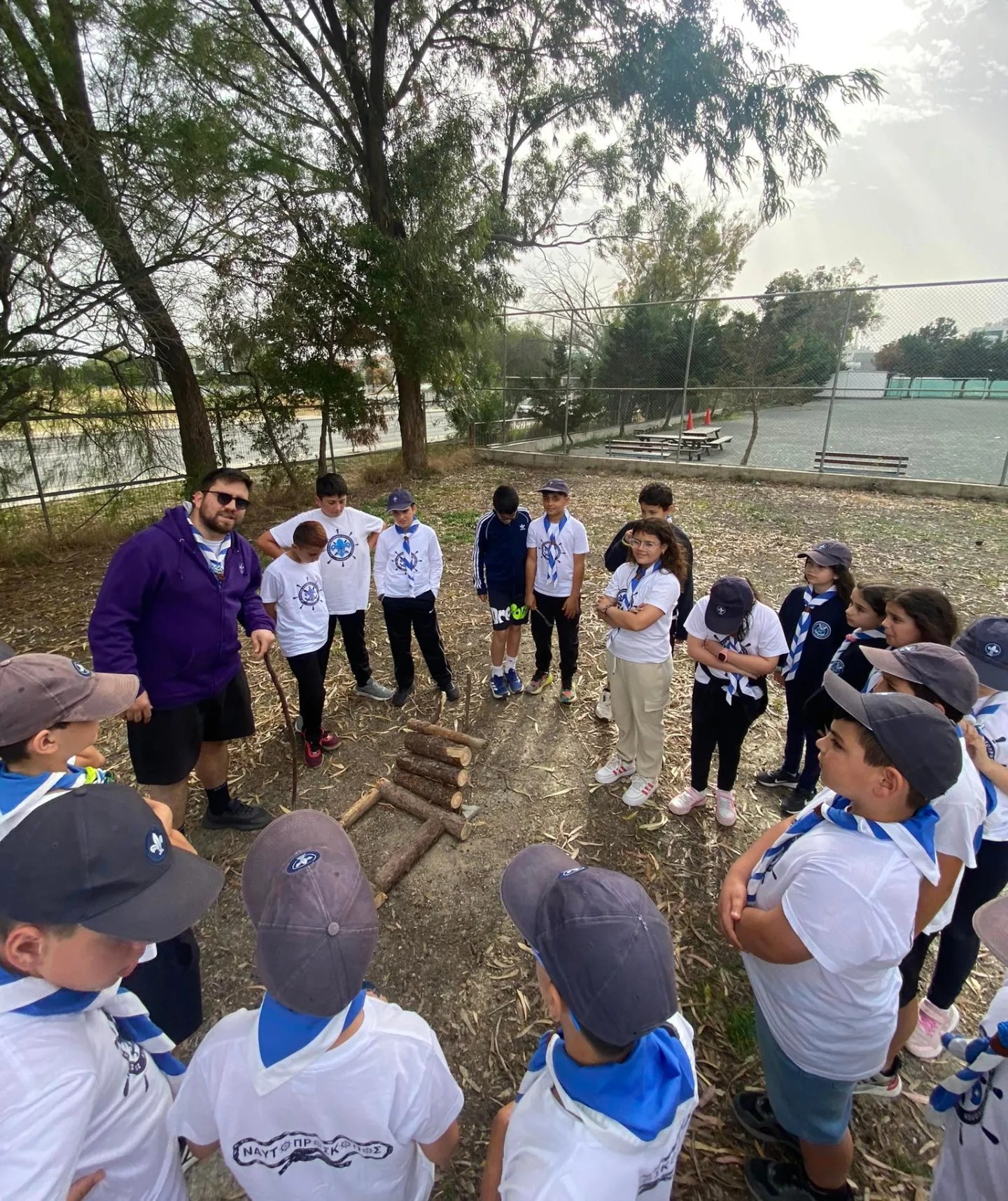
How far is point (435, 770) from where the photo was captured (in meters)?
3.99

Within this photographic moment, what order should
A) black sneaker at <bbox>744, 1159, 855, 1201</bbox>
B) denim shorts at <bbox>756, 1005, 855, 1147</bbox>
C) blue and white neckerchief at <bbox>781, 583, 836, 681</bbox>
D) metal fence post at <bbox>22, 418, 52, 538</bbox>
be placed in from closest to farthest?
1. denim shorts at <bbox>756, 1005, 855, 1147</bbox>
2. black sneaker at <bbox>744, 1159, 855, 1201</bbox>
3. blue and white neckerchief at <bbox>781, 583, 836, 681</bbox>
4. metal fence post at <bbox>22, 418, 52, 538</bbox>

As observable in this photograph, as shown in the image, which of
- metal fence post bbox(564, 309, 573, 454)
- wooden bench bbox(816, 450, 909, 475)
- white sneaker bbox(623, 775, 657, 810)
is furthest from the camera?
metal fence post bbox(564, 309, 573, 454)

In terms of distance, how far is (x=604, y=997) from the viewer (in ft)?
3.55

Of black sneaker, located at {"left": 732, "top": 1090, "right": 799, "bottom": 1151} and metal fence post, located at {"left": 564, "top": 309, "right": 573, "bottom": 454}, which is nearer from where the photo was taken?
black sneaker, located at {"left": 732, "top": 1090, "right": 799, "bottom": 1151}

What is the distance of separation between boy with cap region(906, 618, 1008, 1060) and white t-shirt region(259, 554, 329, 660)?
364 cm

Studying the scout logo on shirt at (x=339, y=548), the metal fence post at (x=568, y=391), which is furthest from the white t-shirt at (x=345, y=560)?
the metal fence post at (x=568, y=391)

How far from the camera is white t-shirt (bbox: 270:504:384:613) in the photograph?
4.58 metres

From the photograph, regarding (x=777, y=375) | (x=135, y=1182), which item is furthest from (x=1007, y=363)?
(x=135, y=1182)

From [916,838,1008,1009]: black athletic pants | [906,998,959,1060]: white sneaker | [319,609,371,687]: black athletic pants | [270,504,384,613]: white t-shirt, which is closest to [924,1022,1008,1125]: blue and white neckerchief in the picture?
[916,838,1008,1009]: black athletic pants

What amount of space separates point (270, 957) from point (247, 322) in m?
11.4

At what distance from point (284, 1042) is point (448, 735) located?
321 cm

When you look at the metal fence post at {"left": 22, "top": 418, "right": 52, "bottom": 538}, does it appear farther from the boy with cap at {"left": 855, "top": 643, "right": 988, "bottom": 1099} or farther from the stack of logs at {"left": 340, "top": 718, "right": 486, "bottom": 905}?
the boy with cap at {"left": 855, "top": 643, "right": 988, "bottom": 1099}

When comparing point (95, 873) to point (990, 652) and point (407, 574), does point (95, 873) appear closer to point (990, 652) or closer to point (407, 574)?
point (990, 652)

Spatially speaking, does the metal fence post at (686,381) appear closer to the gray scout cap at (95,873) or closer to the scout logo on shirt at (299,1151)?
the gray scout cap at (95,873)
